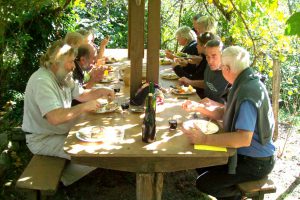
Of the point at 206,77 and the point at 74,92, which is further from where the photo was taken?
the point at 206,77

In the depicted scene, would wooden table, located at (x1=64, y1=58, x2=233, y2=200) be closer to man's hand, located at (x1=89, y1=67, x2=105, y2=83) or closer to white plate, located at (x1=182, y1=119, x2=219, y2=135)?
white plate, located at (x1=182, y1=119, x2=219, y2=135)

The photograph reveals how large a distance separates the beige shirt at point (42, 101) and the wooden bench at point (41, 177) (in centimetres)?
30

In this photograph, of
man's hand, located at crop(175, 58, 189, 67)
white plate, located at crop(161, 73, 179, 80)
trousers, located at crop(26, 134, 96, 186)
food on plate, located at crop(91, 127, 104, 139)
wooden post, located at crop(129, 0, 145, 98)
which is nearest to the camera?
food on plate, located at crop(91, 127, 104, 139)

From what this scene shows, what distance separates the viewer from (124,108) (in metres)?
3.42

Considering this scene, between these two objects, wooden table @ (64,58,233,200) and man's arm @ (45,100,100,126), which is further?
man's arm @ (45,100,100,126)

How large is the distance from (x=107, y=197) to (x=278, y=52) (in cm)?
342

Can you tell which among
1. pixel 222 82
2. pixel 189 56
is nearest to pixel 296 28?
pixel 222 82

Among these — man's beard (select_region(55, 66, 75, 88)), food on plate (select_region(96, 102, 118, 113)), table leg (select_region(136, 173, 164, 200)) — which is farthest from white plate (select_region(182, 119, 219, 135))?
man's beard (select_region(55, 66, 75, 88))

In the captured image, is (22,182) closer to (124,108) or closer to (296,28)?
(124,108)

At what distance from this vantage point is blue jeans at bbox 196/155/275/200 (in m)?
3.02

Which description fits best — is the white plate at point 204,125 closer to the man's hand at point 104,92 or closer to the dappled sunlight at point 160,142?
the dappled sunlight at point 160,142

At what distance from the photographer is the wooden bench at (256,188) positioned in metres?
2.94

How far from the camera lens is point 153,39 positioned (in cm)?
358

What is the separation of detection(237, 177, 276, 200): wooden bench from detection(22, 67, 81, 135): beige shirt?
162cm
